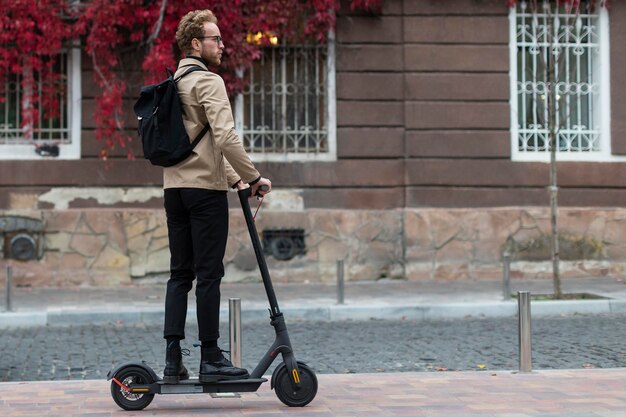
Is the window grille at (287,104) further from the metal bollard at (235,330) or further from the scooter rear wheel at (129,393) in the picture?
the scooter rear wheel at (129,393)

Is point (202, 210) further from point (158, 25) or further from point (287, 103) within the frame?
point (287, 103)

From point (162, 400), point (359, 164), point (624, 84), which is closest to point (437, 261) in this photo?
point (359, 164)

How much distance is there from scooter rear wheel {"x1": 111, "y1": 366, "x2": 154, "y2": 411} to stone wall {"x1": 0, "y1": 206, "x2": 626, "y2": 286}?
8.76 m

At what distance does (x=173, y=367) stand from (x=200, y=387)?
0.19 meters

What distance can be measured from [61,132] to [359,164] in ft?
14.0

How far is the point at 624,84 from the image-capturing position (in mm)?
14891

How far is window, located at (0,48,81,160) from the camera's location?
1413cm

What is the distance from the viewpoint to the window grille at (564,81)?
14.8 m

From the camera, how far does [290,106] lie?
47.9 ft

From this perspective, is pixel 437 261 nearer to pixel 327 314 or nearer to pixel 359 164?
pixel 359 164

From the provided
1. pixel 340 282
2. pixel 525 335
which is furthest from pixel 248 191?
pixel 340 282

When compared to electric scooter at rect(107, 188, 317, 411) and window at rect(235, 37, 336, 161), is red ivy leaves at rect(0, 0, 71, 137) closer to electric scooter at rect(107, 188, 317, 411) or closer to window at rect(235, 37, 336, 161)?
window at rect(235, 37, 336, 161)

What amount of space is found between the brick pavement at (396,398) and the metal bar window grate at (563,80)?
27.6ft

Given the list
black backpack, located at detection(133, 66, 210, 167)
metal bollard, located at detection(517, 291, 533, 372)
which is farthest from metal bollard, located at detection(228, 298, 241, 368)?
metal bollard, located at detection(517, 291, 533, 372)
